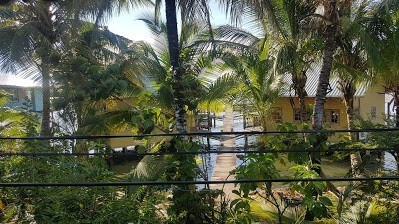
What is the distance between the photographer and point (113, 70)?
304 inches

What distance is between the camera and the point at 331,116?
18.6m

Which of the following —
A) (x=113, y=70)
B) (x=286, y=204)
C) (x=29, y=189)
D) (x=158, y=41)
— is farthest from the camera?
(x=158, y=41)

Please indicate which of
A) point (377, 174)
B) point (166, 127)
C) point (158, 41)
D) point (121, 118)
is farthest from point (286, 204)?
point (158, 41)

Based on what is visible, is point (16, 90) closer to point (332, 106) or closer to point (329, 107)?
point (329, 107)

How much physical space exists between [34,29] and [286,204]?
23.6ft

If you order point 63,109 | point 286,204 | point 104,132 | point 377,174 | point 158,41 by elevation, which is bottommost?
point 286,204

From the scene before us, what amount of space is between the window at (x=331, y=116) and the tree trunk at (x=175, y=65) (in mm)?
12947

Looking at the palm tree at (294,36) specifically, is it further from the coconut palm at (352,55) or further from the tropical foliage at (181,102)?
the coconut palm at (352,55)

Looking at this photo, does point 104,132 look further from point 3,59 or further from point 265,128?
point 265,128

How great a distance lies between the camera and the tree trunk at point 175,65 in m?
7.11

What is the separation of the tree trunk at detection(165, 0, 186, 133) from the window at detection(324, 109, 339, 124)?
12947 millimetres

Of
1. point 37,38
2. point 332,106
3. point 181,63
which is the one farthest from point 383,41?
point 332,106

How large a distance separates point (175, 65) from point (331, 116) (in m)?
13.4

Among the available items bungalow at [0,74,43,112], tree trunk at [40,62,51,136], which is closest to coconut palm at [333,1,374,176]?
tree trunk at [40,62,51,136]
